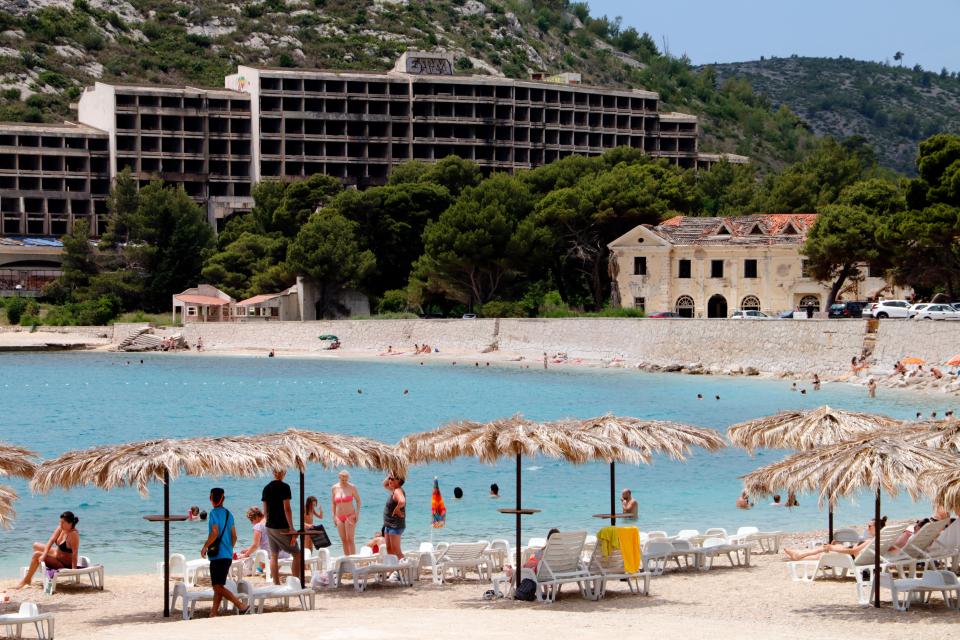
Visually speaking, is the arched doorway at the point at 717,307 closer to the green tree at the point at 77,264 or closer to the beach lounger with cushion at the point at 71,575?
the green tree at the point at 77,264

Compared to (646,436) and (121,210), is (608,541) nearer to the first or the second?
(646,436)

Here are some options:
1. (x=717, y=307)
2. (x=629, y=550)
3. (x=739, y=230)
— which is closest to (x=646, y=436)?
(x=629, y=550)

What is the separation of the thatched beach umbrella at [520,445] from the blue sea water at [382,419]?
4529 millimetres

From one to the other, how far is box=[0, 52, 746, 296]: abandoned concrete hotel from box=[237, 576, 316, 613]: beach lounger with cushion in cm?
9244

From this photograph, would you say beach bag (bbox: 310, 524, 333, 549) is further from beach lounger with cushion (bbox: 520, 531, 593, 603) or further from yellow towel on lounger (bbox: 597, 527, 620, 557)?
yellow towel on lounger (bbox: 597, 527, 620, 557)

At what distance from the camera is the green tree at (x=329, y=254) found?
79438mm

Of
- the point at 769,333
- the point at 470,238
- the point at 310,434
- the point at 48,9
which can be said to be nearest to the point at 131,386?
the point at 470,238

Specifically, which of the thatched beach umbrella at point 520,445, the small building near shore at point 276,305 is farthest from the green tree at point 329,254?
the thatched beach umbrella at point 520,445

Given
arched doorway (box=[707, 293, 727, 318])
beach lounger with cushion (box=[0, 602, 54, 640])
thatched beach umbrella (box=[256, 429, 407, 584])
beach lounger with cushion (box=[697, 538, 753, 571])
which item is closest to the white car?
arched doorway (box=[707, 293, 727, 318])

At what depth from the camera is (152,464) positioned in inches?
555

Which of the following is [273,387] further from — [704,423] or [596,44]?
[596,44]

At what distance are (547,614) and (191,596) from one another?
3.59 metres

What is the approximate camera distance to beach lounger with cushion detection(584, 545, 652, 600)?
1480 centimetres

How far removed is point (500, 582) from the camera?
596 inches
